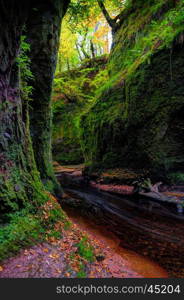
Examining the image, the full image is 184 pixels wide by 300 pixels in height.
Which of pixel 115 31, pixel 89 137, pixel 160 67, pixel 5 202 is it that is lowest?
pixel 5 202

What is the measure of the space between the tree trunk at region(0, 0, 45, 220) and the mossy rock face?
610 centimetres

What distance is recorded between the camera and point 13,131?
157 inches

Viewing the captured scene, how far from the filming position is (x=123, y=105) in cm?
1080

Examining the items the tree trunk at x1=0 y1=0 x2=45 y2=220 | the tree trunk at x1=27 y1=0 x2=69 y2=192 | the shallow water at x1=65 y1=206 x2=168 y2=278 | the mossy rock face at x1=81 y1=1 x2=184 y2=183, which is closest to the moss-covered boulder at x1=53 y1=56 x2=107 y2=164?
the mossy rock face at x1=81 y1=1 x2=184 y2=183

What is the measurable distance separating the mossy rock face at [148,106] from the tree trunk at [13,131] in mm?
6096

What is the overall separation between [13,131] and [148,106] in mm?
6897

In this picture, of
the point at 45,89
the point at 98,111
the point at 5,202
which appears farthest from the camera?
the point at 98,111

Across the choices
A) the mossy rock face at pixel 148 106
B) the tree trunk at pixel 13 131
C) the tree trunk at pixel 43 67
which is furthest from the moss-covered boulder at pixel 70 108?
the tree trunk at pixel 13 131

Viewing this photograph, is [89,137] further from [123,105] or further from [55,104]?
[55,104]

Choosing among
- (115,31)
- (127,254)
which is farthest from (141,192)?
(115,31)

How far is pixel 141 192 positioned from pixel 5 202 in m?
6.45

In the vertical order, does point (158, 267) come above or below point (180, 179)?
below

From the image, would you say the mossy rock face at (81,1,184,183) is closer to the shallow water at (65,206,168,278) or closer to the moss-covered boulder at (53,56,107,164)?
the shallow water at (65,206,168,278)

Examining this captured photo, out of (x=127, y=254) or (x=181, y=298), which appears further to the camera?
(x=127, y=254)
